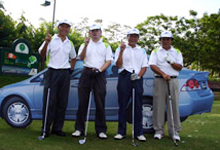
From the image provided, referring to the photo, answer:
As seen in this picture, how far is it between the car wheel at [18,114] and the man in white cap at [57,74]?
117cm

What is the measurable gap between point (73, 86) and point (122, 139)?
156cm

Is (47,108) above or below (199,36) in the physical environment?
below

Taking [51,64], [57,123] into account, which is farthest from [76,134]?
[51,64]

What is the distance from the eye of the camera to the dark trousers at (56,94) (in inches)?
219

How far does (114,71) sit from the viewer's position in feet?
21.1

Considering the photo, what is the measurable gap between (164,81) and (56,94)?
1.97 metres

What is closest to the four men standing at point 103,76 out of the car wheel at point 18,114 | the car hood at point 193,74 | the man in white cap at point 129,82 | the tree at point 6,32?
the man in white cap at point 129,82

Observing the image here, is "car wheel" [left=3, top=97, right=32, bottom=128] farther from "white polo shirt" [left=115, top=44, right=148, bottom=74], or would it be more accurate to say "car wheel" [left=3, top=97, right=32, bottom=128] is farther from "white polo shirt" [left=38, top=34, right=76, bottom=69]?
"white polo shirt" [left=115, top=44, right=148, bottom=74]

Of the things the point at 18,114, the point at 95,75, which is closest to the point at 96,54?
the point at 95,75

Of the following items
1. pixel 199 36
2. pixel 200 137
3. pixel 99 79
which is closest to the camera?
pixel 99 79

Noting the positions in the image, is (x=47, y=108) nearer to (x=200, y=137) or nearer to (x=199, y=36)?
(x=200, y=137)

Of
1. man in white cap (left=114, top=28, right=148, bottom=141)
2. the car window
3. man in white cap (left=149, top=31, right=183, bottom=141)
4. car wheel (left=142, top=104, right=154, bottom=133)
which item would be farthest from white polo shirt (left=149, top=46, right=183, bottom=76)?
the car window

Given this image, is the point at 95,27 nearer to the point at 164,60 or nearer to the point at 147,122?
the point at 164,60

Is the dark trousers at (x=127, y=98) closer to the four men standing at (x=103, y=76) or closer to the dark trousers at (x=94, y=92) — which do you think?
the four men standing at (x=103, y=76)
